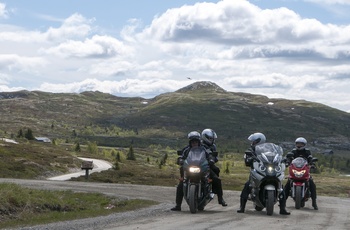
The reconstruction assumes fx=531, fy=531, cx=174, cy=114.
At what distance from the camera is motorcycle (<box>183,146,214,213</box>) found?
62.0ft

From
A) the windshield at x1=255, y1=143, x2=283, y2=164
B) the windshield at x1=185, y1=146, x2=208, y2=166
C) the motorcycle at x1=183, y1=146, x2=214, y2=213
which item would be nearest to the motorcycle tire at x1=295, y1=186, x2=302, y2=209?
the windshield at x1=255, y1=143, x2=283, y2=164

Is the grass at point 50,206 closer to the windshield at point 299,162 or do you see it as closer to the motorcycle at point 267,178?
the motorcycle at point 267,178

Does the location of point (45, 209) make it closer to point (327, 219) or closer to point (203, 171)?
point (203, 171)

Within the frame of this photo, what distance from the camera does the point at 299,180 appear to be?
2250 centimetres

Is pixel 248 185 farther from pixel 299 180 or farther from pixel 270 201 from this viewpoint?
pixel 299 180

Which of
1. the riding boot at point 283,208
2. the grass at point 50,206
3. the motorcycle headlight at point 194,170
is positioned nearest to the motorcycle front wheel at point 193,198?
the motorcycle headlight at point 194,170

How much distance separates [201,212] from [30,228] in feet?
21.5

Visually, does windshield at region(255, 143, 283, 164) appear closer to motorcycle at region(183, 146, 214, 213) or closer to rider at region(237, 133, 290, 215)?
rider at region(237, 133, 290, 215)

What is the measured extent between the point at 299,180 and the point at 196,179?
18.9ft

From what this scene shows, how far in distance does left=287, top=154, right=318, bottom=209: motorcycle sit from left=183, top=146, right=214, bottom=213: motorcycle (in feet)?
14.9

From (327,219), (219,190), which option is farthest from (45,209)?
(327,219)

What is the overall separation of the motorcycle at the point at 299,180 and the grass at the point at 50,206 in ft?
22.8

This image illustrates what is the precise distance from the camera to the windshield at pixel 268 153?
18.5 metres

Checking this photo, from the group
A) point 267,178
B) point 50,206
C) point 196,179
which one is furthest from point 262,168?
point 50,206
